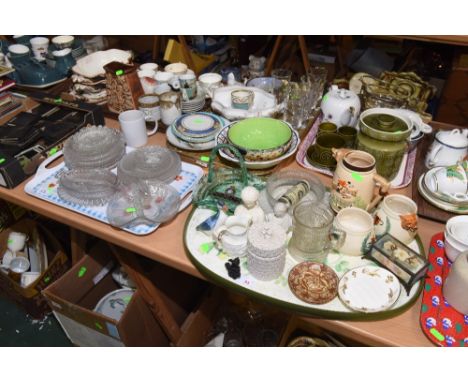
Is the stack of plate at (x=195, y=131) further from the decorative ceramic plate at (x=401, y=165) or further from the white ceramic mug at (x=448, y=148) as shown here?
the white ceramic mug at (x=448, y=148)

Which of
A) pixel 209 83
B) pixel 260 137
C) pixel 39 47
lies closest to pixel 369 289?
pixel 260 137

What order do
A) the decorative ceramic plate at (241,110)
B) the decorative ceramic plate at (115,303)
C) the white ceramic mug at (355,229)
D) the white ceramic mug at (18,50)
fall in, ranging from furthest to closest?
the white ceramic mug at (18,50)
the decorative ceramic plate at (115,303)
the decorative ceramic plate at (241,110)
the white ceramic mug at (355,229)

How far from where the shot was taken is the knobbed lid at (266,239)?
31.2 inches

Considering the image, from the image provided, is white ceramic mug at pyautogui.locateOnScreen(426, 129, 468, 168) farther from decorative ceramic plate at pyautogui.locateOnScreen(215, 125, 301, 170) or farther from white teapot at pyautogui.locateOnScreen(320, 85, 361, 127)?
decorative ceramic plate at pyautogui.locateOnScreen(215, 125, 301, 170)

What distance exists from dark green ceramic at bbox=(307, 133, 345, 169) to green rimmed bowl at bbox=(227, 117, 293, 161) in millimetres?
90

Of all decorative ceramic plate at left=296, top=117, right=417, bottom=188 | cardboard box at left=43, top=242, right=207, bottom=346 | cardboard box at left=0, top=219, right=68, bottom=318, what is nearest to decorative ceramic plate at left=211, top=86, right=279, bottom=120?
decorative ceramic plate at left=296, top=117, right=417, bottom=188

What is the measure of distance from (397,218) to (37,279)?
4.38 feet

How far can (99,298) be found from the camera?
1450 mm

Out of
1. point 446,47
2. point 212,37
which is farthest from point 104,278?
point 446,47

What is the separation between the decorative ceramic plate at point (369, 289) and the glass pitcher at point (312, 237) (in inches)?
2.9

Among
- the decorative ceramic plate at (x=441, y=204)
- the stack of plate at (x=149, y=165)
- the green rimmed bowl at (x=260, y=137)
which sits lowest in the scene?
the stack of plate at (x=149, y=165)

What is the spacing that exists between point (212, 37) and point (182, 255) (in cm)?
194

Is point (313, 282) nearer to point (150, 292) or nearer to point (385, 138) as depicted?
point (385, 138)

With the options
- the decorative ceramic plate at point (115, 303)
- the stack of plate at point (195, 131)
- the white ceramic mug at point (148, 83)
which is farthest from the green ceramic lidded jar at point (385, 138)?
the decorative ceramic plate at point (115, 303)
